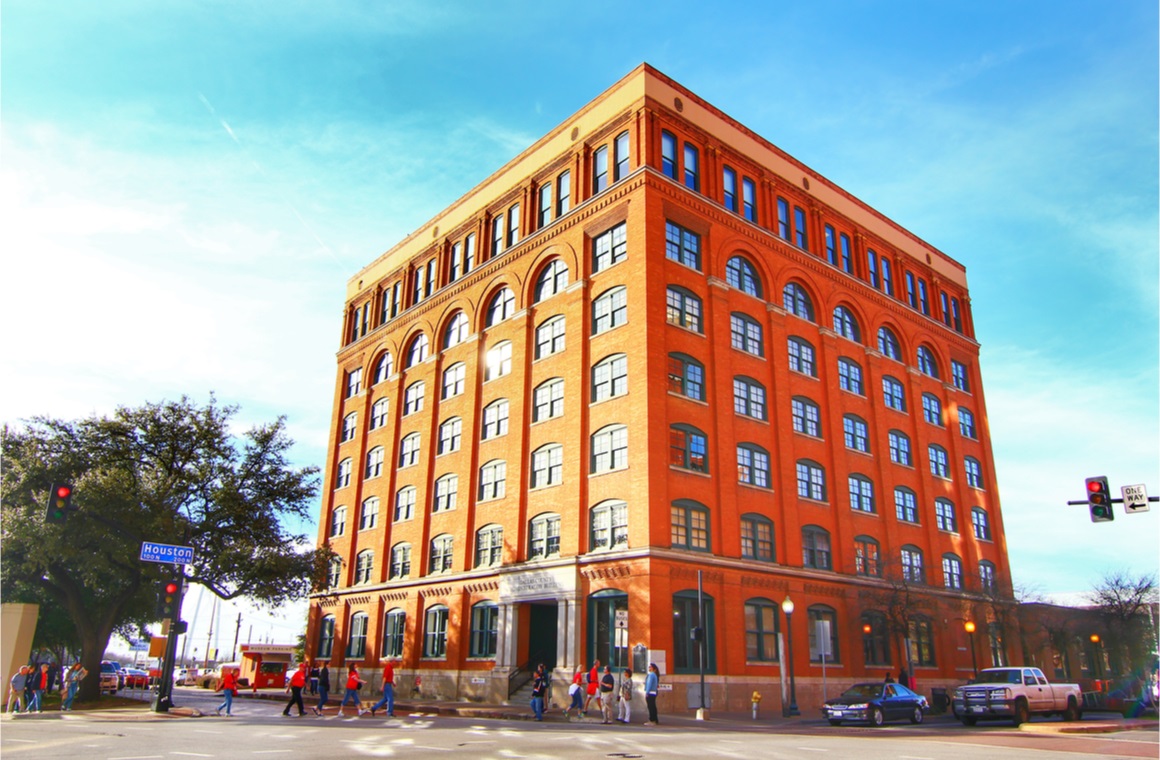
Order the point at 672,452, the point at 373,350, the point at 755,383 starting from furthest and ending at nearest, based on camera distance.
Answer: the point at 373,350 < the point at 755,383 < the point at 672,452

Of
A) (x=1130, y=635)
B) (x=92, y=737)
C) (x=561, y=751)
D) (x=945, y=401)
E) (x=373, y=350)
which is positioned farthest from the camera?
(x=373, y=350)

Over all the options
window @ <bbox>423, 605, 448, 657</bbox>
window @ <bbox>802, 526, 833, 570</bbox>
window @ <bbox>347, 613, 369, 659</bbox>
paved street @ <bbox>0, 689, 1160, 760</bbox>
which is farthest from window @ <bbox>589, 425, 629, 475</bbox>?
window @ <bbox>347, 613, 369, 659</bbox>

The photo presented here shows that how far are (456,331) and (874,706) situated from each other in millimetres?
29692

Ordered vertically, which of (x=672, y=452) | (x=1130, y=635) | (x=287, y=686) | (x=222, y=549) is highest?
(x=672, y=452)

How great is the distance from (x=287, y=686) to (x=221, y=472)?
79.4 ft

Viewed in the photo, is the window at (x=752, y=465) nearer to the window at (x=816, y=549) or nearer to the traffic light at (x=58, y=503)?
the window at (x=816, y=549)

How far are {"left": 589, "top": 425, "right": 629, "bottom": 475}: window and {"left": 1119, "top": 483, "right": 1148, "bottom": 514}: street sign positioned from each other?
17064 millimetres

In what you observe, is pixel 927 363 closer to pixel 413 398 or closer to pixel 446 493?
pixel 446 493

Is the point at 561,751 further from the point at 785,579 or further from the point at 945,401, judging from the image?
the point at 945,401

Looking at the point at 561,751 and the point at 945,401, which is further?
the point at 945,401

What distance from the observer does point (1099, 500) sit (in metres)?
21.4

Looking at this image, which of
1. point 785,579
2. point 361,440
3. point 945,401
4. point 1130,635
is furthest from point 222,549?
point 1130,635

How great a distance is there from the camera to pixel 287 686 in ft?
190

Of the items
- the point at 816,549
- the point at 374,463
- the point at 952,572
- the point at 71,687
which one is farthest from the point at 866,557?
the point at 71,687
